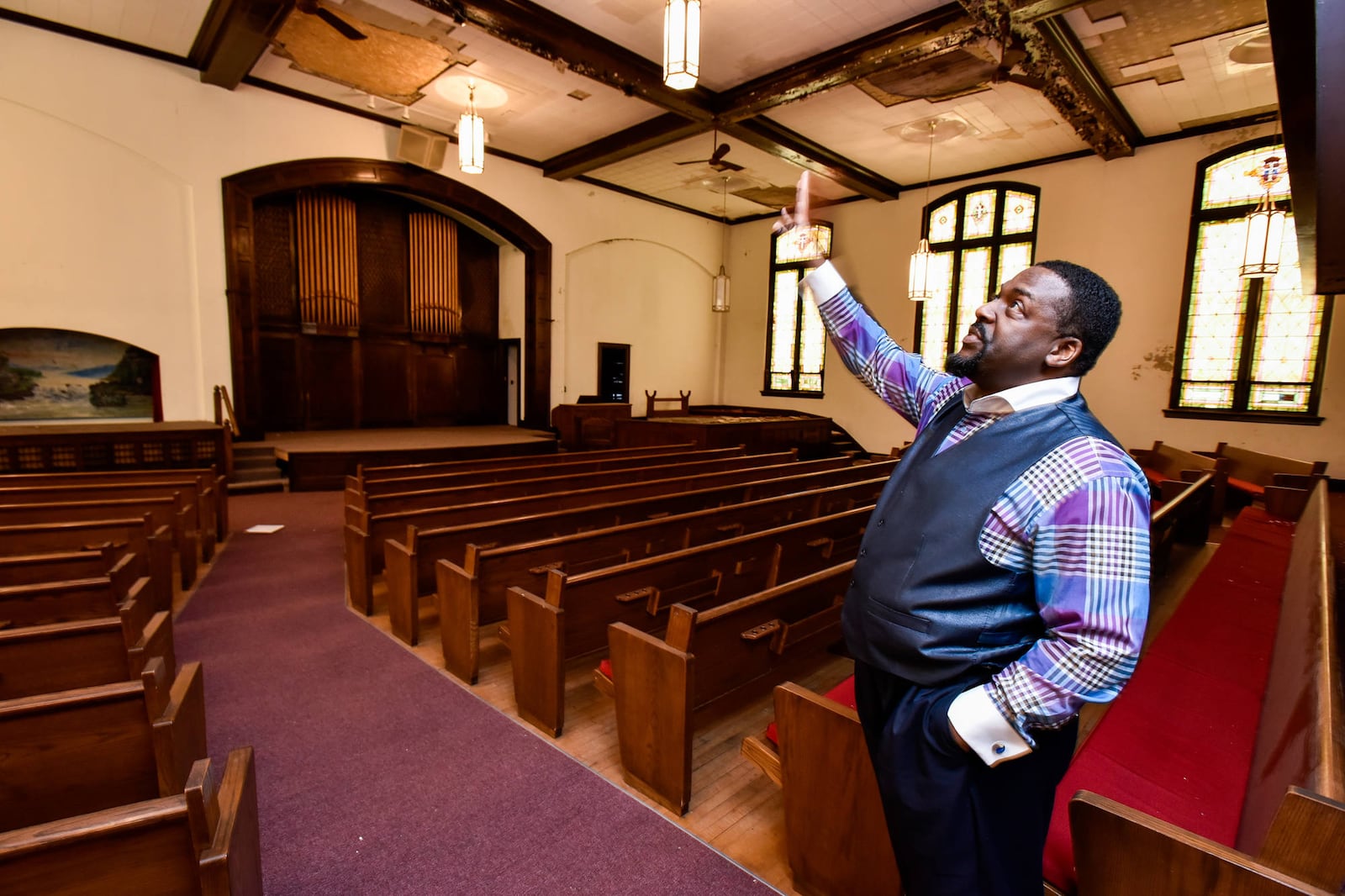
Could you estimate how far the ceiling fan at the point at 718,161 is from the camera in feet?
24.9

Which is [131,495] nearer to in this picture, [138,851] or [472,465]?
[472,465]

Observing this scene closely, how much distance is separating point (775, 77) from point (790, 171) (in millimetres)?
2693

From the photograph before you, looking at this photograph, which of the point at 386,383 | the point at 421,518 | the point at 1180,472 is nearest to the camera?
the point at 421,518

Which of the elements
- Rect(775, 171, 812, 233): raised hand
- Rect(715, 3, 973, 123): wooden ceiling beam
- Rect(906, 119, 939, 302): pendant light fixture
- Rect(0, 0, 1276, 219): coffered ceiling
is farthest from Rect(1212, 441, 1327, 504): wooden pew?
Rect(775, 171, 812, 233): raised hand

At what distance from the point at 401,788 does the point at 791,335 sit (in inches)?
381

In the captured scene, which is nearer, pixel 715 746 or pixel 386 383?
pixel 715 746

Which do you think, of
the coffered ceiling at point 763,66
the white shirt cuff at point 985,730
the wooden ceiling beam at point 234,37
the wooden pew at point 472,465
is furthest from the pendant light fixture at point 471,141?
the white shirt cuff at point 985,730

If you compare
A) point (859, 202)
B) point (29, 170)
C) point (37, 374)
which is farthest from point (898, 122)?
point (37, 374)

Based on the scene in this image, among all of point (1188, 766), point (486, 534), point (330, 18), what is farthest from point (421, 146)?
point (1188, 766)

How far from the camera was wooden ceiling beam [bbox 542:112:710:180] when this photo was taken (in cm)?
698

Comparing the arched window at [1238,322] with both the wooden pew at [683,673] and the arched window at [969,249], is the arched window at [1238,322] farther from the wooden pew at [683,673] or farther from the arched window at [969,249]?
the wooden pew at [683,673]

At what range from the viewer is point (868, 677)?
1063 millimetres

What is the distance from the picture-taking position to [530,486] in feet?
13.4

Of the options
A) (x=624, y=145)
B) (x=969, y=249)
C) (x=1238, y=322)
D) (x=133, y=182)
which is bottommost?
(x=1238, y=322)
